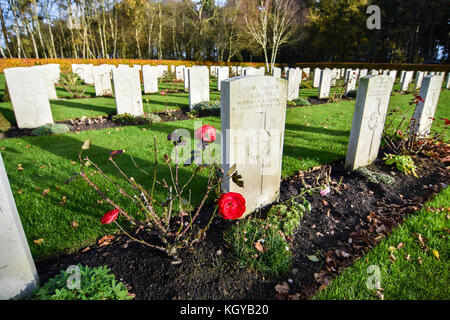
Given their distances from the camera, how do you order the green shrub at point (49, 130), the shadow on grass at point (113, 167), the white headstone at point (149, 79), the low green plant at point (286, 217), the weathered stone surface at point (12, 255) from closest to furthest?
the weathered stone surface at point (12, 255)
the low green plant at point (286, 217)
the shadow on grass at point (113, 167)
the green shrub at point (49, 130)
the white headstone at point (149, 79)

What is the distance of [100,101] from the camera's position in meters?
9.91

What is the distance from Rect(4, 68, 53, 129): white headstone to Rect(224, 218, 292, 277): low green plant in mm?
6551

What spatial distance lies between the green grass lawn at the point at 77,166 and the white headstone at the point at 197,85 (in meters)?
1.62

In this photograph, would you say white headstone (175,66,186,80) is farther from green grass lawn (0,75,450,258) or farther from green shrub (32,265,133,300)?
green shrub (32,265,133,300)

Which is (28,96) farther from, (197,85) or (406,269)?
(406,269)

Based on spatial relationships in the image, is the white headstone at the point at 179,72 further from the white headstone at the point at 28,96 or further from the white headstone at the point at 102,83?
the white headstone at the point at 28,96

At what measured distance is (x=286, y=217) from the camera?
8.86ft

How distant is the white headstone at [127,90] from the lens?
7.28 meters

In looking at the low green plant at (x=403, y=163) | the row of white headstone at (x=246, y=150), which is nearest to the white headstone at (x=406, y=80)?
the low green plant at (x=403, y=163)

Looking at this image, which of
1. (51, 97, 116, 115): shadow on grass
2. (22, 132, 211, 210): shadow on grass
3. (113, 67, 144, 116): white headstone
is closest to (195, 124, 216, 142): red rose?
(22, 132, 211, 210): shadow on grass

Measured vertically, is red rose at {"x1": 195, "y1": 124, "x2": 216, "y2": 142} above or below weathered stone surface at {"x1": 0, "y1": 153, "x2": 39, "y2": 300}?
above

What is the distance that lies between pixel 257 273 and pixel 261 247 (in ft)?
0.83

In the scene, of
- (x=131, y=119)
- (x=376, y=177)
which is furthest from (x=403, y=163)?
(x=131, y=119)

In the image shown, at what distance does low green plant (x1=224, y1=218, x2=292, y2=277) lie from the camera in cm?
219
